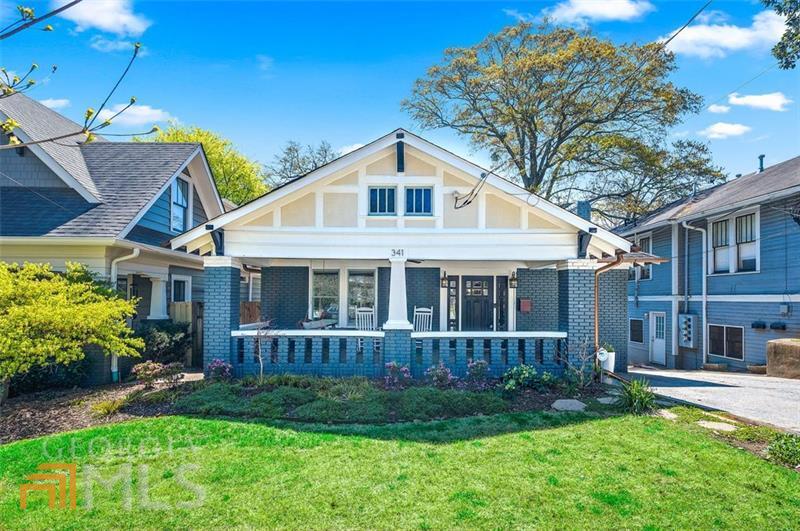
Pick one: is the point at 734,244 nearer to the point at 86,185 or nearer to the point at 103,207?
the point at 103,207

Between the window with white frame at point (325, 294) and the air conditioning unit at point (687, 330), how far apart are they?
12667 millimetres

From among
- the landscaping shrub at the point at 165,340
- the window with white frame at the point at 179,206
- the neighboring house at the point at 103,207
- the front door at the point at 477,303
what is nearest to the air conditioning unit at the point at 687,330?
the front door at the point at 477,303

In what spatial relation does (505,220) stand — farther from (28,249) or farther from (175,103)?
(175,103)

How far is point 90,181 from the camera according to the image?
40.1ft

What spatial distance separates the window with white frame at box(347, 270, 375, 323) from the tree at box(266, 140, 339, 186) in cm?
1996

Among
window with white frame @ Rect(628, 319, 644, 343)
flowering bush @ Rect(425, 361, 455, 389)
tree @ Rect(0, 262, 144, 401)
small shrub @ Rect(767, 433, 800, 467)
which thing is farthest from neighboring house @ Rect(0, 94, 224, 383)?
window with white frame @ Rect(628, 319, 644, 343)

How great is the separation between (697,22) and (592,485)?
21.7ft

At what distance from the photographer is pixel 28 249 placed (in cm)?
1036

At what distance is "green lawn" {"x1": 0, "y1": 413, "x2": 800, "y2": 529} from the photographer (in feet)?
14.1

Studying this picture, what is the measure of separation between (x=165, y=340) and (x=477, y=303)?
8.23m

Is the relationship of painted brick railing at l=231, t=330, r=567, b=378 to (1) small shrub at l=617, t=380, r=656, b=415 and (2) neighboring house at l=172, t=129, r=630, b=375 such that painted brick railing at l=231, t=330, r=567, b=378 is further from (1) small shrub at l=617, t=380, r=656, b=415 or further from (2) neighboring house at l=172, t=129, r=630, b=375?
(1) small shrub at l=617, t=380, r=656, b=415

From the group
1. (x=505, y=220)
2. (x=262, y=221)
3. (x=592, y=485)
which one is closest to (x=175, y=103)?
(x=262, y=221)

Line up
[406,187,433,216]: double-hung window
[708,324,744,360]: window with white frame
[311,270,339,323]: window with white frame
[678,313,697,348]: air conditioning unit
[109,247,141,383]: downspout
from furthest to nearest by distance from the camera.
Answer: [678,313,697,348]: air conditioning unit → [708,324,744,360]: window with white frame → [311,270,339,323]: window with white frame → [109,247,141,383]: downspout → [406,187,433,216]: double-hung window

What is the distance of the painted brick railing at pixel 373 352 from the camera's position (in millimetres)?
9719
